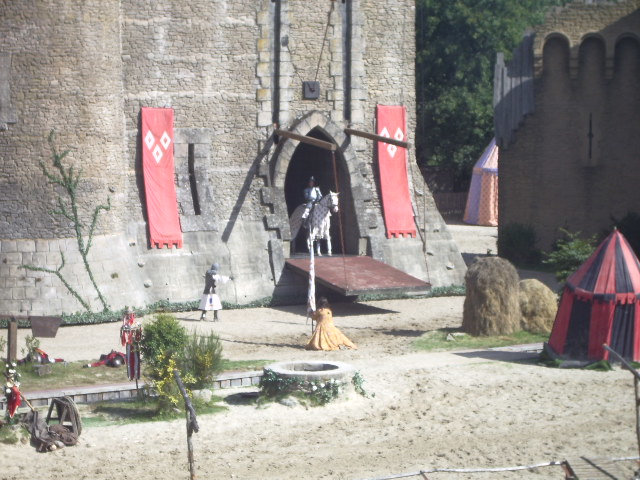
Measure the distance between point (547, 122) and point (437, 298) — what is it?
7.48m

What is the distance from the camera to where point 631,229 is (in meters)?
31.5

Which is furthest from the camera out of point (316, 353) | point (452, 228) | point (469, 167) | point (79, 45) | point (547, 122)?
point (469, 167)

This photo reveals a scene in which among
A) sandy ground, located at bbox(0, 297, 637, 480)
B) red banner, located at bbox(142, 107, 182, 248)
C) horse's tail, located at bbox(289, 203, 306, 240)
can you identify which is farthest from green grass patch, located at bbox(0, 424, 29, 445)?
horse's tail, located at bbox(289, 203, 306, 240)

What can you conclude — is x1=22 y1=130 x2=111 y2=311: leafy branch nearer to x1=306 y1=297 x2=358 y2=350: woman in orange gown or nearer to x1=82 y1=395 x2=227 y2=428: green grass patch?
x1=306 y1=297 x2=358 y2=350: woman in orange gown

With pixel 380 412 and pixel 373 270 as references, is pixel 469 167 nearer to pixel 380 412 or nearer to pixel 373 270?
pixel 373 270

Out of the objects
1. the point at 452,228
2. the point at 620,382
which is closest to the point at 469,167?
the point at 452,228

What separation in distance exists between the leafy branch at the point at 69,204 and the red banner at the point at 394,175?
720 cm

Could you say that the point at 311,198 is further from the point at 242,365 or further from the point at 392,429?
the point at 392,429

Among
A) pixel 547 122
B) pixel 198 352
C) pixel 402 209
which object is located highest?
pixel 547 122

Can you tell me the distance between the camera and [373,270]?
27281 millimetres

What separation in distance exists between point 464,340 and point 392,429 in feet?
19.0

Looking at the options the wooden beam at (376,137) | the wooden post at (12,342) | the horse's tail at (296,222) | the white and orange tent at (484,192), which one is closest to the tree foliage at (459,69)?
the white and orange tent at (484,192)

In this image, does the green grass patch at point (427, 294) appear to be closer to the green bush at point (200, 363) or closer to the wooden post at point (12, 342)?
the green bush at point (200, 363)

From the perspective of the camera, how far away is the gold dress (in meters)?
22.0
